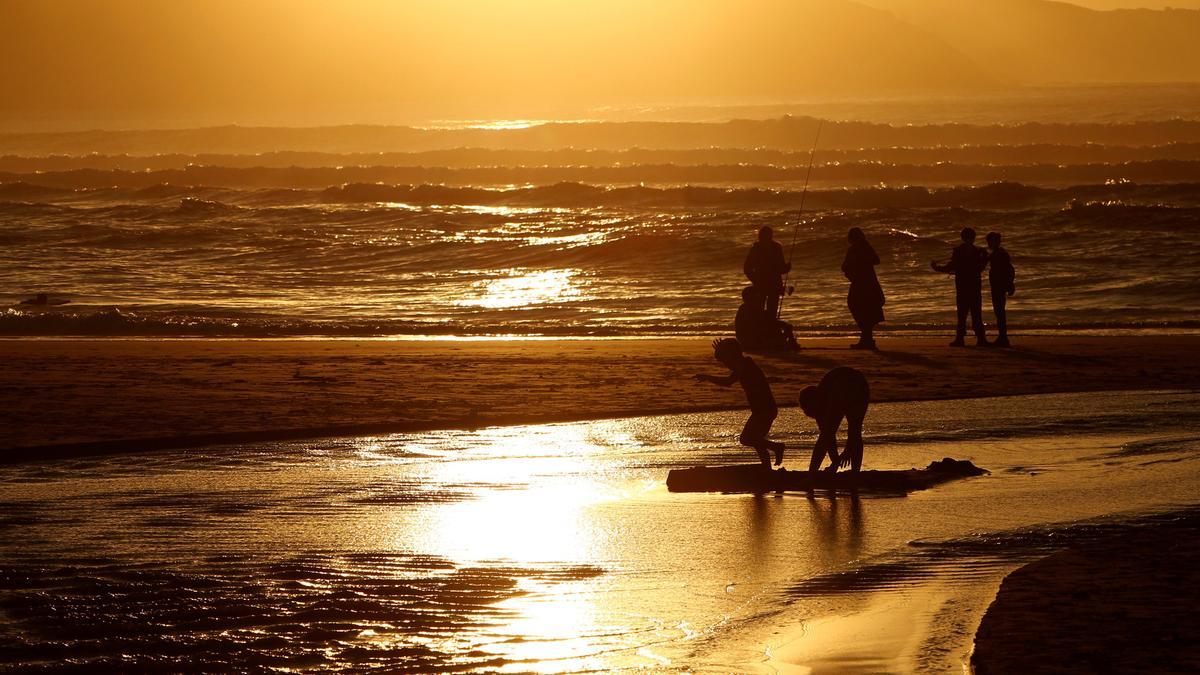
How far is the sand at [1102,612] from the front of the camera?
16.1ft

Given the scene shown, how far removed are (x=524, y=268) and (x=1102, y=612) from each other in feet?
70.1

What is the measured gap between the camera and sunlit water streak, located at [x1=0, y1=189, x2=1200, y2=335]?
19672mm

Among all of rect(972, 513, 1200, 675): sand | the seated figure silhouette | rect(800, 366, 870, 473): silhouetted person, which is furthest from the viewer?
the seated figure silhouette

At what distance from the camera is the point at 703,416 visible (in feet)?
38.2

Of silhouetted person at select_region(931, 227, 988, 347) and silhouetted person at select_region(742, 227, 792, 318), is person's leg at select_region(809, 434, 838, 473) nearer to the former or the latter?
silhouetted person at select_region(742, 227, 792, 318)

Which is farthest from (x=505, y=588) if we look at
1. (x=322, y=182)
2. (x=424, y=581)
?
(x=322, y=182)

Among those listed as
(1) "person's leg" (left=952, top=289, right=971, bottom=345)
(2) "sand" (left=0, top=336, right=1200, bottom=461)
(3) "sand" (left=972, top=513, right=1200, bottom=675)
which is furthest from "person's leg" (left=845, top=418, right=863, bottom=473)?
(1) "person's leg" (left=952, top=289, right=971, bottom=345)

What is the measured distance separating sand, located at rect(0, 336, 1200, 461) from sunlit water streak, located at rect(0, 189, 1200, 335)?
2501mm

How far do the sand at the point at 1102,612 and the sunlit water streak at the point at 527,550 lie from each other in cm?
17

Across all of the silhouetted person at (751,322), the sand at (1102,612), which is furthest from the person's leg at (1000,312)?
the sand at (1102,612)

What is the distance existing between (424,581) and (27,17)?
511 ft

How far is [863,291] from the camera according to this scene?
625 inches

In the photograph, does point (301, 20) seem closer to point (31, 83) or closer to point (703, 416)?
point (31, 83)

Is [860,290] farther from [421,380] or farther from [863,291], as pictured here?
[421,380]
